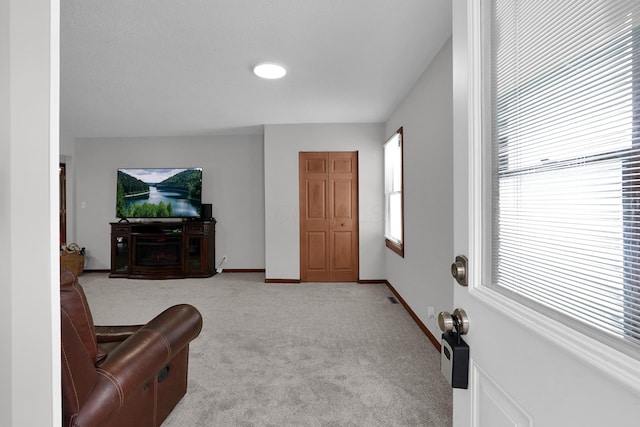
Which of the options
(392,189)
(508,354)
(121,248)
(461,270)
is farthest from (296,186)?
(508,354)

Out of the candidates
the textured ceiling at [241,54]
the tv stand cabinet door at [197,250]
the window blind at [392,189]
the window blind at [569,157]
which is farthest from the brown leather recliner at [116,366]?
the tv stand cabinet door at [197,250]

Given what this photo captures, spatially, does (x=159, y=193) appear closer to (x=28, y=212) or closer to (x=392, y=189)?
(x=392, y=189)

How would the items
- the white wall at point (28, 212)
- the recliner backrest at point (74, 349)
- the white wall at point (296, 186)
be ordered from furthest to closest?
1. the white wall at point (296, 186)
2. the recliner backrest at point (74, 349)
3. the white wall at point (28, 212)

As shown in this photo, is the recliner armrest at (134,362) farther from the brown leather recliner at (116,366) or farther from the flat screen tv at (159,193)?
the flat screen tv at (159,193)

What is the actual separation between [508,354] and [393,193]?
4.06 m

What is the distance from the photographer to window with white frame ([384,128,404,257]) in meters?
4.38

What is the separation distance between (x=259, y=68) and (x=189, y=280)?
Result: 12.2ft

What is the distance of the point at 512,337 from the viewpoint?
2.12 ft

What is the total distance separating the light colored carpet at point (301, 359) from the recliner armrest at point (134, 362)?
54cm

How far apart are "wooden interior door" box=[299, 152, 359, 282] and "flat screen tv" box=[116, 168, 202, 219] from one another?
2082mm

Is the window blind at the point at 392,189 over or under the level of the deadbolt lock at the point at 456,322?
over

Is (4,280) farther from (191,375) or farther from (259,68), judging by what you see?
(259,68)

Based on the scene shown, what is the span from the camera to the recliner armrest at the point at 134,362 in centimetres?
121

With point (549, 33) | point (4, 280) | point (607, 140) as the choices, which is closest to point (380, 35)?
point (549, 33)
